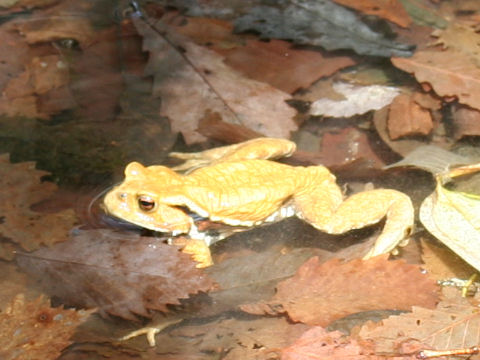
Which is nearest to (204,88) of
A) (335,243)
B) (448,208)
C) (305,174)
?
(305,174)

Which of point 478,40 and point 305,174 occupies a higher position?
point 478,40

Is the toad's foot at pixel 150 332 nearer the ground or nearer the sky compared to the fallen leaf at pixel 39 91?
nearer the ground

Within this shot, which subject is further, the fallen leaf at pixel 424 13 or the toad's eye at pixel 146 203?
the fallen leaf at pixel 424 13

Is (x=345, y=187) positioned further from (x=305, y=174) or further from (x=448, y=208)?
(x=448, y=208)

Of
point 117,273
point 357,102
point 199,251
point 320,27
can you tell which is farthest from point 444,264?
point 320,27

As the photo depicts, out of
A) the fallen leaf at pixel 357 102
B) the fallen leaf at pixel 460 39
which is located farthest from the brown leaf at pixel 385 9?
the fallen leaf at pixel 357 102

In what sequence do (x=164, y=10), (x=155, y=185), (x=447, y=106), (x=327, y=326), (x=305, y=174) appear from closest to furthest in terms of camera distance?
1. (x=327, y=326)
2. (x=155, y=185)
3. (x=305, y=174)
4. (x=447, y=106)
5. (x=164, y=10)

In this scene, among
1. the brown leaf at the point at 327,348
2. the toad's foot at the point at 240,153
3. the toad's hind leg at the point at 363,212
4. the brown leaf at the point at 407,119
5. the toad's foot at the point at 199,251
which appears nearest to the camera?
the brown leaf at the point at 327,348

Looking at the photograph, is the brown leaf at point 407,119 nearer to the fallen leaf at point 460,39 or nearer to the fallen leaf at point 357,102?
the fallen leaf at point 357,102
